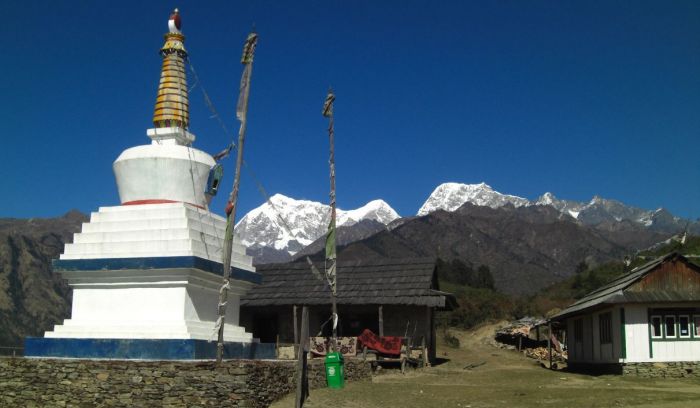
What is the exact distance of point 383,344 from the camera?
24.4 metres

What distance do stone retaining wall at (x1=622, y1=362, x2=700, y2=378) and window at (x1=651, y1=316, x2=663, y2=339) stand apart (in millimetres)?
804

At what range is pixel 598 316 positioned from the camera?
23.8m

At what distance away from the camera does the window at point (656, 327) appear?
20.7 meters

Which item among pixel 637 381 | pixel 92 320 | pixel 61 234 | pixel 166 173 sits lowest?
pixel 637 381

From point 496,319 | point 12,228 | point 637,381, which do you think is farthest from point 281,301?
point 12,228

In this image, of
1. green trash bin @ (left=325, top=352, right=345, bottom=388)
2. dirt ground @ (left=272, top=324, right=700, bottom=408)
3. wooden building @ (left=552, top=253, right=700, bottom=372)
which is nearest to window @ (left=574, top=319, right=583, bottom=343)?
dirt ground @ (left=272, top=324, right=700, bottom=408)

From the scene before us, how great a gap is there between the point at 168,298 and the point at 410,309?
1363 cm

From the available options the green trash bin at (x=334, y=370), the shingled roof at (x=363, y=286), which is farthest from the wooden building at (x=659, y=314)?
the green trash bin at (x=334, y=370)

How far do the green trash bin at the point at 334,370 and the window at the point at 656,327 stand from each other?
9918 millimetres

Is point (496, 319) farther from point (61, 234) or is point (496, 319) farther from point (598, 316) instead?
point (61, 234)

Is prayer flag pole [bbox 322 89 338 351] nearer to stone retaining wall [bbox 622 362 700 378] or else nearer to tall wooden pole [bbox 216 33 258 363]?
tall wooden pole [bbox 216 33 258 363]

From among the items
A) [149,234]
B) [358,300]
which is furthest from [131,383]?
[358,300]

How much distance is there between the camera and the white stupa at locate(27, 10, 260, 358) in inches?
584

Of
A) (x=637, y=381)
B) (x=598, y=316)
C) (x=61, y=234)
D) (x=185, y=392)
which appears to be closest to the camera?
(x=185, y=392)
